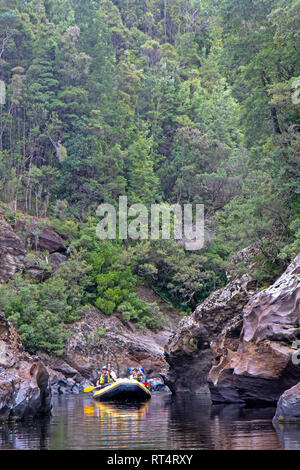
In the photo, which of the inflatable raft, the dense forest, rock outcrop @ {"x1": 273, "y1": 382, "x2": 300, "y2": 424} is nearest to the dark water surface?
rock outcrop @ {"x1": 273, "y1": 382, "x2": 300, "y2": 424}

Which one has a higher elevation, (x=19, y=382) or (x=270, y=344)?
(x=270, y=344)

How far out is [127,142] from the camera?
47438 mm

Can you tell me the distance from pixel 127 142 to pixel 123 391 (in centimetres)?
2905

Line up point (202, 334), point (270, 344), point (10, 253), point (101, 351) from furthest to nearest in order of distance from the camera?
point (10, 253) → point (101, 351) → point (202, 334) → point (270, 344)

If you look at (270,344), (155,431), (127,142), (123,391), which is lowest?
(155,431)

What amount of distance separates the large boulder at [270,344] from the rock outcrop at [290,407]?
2.65 meters

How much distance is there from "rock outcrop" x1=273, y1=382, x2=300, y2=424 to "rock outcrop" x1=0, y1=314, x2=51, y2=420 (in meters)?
5.58

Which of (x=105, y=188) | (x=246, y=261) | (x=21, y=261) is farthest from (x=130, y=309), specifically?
(x=246, y=261)

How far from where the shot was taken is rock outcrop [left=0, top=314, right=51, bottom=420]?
42.9 feet

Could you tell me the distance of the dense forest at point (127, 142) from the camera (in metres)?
23.9

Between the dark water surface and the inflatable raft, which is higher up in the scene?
the inflatable raft

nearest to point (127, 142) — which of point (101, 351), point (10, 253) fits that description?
point (10, 253)

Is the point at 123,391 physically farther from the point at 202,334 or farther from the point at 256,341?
the point at 256,341

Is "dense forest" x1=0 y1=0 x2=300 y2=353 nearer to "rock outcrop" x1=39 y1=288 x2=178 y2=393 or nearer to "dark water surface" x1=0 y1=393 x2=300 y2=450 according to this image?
"rock outcrop" x1=39 y1=288 x2=178 y2=393
